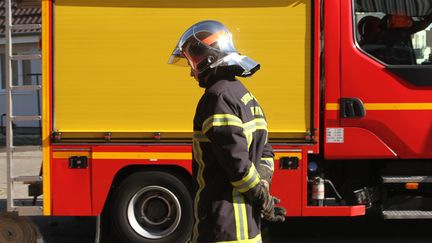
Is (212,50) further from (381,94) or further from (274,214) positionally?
(381,94)

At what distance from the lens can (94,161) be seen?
4898mm

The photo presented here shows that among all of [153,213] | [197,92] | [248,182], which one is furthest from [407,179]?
[248,182]

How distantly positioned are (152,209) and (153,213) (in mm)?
38

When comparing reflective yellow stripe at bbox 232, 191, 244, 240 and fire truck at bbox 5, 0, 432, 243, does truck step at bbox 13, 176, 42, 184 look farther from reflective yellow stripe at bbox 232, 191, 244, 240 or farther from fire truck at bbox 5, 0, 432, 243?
reflective yellow stripe at bbox 232, 191, 244, 240

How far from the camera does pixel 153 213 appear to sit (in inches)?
201

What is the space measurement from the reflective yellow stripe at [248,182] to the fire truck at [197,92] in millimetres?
2401

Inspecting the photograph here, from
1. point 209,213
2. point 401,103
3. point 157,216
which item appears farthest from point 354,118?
point 209,213

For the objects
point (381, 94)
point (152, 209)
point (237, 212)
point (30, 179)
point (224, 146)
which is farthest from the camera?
point (152, 209)

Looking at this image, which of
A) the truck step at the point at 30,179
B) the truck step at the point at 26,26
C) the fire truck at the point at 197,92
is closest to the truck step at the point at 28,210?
the fire truck at the point at 197,92

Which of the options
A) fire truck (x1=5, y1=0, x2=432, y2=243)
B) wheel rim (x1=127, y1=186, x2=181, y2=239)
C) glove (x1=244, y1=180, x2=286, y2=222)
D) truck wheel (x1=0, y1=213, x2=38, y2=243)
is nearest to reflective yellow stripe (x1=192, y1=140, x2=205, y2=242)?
glove (x1=244, y1=180, x2=286, y2=222)

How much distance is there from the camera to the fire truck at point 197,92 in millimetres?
4824

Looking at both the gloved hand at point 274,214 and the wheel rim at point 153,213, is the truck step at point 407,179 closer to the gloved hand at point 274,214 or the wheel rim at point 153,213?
the wheel rim at point 153,213

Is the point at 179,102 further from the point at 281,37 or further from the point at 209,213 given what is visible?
the point at 209,213

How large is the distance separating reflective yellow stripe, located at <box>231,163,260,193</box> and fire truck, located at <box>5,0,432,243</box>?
94.5 inches
